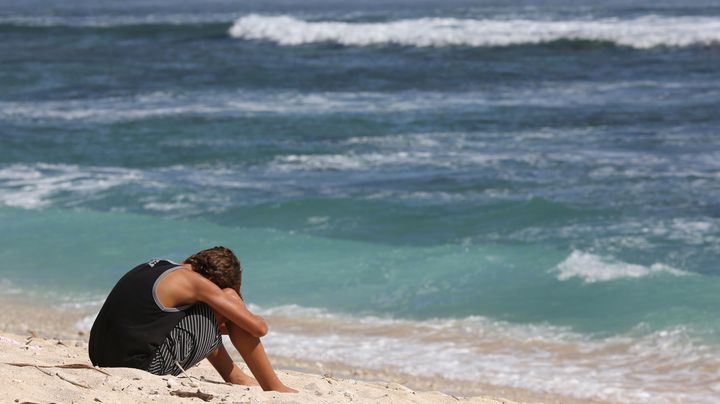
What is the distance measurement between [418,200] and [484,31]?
69.2ft

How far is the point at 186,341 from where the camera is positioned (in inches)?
232

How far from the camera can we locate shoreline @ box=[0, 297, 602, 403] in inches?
311

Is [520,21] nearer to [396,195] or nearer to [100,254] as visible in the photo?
[396,195]

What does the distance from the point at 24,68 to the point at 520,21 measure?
15323 millimetres

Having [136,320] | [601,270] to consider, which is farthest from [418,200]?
[136,320]

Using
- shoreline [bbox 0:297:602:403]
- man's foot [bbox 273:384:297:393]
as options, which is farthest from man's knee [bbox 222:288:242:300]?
shoreline [bbox 0:297:602:403]

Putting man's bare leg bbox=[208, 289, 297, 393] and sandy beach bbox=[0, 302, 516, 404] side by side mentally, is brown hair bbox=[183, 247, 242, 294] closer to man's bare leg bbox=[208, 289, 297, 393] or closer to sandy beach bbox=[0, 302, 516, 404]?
man's bare leg bbox=[208, 289, 297, 393]

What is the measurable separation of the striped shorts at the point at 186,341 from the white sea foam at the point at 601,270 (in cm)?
557

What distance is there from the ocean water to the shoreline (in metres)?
0.14

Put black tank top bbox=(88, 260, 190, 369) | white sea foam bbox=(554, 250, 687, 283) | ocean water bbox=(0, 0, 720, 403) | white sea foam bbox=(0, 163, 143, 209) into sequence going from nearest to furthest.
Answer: black tank top bbox=(88, 260, 190, 369)
ocean water bbox=(0, 0, 720, 403)
white sea foam bbox=(554, 250, 687, 283)
white sea foam bbox=(0, 163, 143, 209)

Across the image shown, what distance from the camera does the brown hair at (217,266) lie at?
231 inches

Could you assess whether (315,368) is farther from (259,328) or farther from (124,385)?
(124,385)

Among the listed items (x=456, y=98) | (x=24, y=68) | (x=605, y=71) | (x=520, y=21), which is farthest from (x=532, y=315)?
(x=520, y=21)

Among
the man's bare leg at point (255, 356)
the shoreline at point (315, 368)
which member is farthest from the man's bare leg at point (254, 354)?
the shoreline at point (315, 368)
